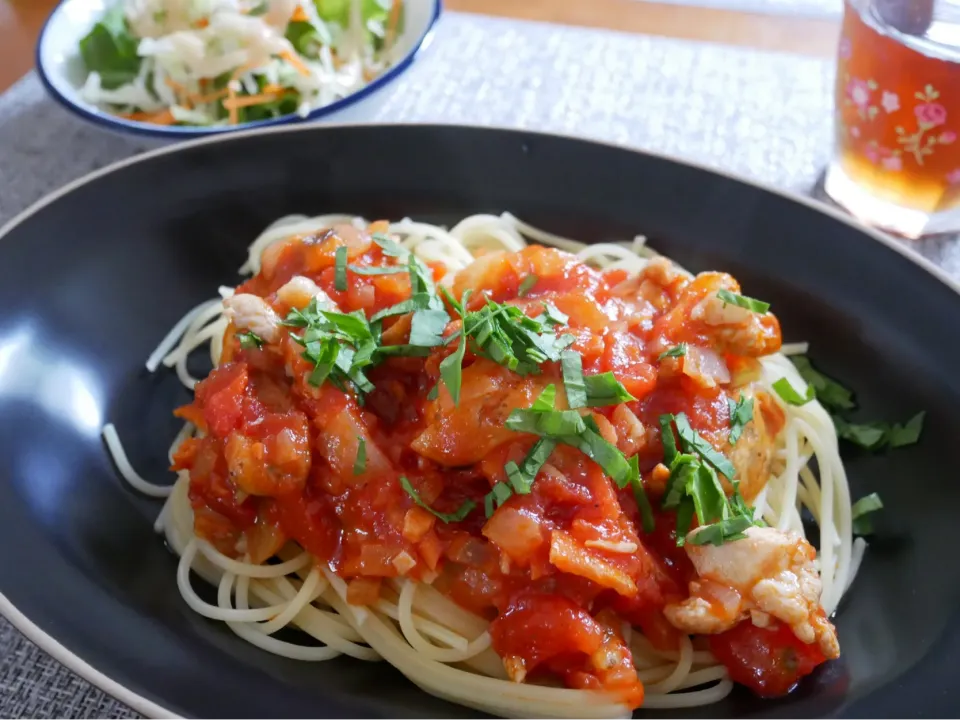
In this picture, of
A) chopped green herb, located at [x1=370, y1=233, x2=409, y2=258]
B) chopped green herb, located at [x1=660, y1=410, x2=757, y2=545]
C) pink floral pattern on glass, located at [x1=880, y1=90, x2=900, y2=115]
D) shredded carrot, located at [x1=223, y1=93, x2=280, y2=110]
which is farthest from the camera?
shredded carrot, located at [x1=223, y1=93, x2=280, y2=110]

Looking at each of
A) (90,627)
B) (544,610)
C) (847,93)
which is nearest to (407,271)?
(544,610)

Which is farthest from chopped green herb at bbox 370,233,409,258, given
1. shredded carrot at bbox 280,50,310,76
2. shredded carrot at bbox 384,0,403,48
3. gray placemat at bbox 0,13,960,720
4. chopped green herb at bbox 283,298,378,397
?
shredded carrot at bbox 384,0,403,48

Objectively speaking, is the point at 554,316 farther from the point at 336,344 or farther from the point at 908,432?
the point at 908,432

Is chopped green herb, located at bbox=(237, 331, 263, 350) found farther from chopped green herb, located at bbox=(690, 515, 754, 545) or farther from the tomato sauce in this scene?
chopped green herb, located at bbox=(690, 515, 754, 545)

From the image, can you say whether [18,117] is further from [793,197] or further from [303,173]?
[793,197]

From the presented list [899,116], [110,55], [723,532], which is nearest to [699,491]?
[723,532]

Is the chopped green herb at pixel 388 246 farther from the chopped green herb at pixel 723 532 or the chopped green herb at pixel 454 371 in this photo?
the chopped green herb at pixel 723 532

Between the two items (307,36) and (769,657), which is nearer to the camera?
(769,657)
